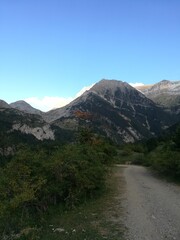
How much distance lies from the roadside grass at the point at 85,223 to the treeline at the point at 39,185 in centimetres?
78

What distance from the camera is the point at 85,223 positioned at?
52.7 feet

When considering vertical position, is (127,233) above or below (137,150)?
below

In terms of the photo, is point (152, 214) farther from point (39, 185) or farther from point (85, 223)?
point (39, 185)

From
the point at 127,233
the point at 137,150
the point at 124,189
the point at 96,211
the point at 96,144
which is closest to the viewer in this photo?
the point at 127,233

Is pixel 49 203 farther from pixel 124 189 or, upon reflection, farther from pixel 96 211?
pixel 124 189

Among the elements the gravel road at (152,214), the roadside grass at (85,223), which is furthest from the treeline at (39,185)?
the gravel road at (152,214)

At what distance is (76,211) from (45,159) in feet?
13.3

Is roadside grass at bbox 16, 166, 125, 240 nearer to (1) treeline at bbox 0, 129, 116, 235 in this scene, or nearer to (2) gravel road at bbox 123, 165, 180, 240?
(2) gravel road at bbox 123, 165, 180, 240

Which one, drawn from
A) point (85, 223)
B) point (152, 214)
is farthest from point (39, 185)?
point (152, 214)

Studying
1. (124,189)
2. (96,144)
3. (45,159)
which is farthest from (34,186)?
(96,144)

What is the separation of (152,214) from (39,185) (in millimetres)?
5874

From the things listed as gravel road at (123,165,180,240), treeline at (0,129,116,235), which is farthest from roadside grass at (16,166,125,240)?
treeline at (0,129,116,235)

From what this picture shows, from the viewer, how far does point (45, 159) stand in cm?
2166

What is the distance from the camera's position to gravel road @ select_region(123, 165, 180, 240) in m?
13.8
